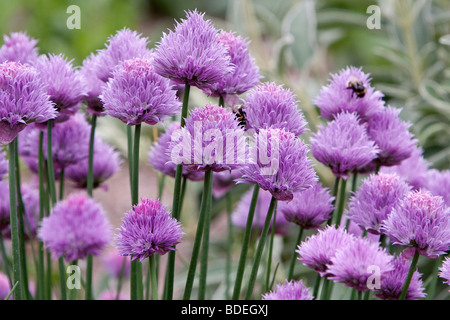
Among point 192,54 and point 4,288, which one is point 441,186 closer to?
point 192,54

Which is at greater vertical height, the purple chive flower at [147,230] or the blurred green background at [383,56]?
the blurred green background at [383,56]

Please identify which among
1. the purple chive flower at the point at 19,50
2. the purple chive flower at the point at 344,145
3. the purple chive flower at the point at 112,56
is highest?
the purple chive flower at the point at 19,50

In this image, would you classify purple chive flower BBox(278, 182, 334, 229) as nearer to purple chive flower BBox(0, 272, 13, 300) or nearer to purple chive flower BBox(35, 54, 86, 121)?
purple chive flower BBox(35, 54, 86, 121)

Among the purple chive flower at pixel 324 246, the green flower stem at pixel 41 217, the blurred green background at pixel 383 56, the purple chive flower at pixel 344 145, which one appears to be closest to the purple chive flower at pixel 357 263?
the purple chive flower at pixel 324 246

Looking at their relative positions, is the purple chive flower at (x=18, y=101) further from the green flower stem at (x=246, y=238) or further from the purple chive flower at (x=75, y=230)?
the green flower stem at (x=246, y=238)

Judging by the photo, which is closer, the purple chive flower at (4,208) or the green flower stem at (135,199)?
the green flower stem at (135,199)

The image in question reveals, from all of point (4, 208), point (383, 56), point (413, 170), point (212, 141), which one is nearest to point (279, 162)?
point (212, 141)

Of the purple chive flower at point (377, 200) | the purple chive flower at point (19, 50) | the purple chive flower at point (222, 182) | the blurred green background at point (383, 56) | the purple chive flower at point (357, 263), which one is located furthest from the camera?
the blurred green background at point (383, 56)

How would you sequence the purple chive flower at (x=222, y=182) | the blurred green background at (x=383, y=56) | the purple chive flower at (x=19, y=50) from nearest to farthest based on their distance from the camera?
the purple chive flower at (x=19, y=50)
the purple chive flower at (x=222, y=182)
the blurred green background at (x=383, y=56)
